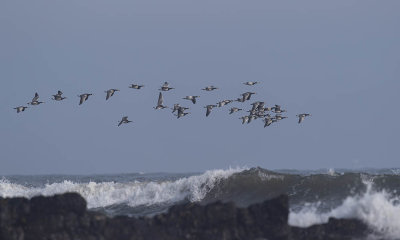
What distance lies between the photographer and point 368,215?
77.4 feet

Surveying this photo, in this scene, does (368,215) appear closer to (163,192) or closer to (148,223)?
(148,223)

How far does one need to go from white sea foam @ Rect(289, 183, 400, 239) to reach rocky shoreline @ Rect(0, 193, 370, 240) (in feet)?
7.01

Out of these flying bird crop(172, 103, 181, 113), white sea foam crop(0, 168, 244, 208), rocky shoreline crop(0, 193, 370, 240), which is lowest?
rocky shoreline crop(0, 193, 370, 240)

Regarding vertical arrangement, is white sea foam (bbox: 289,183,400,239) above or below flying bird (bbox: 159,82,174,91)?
below

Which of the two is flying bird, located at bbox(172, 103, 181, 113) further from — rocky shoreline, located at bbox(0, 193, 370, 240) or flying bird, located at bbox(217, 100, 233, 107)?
rocky shoreline, located at bbox(0, 193, 370, 240)

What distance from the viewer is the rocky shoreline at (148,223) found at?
20031mm

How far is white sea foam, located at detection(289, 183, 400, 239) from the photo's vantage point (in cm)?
2317

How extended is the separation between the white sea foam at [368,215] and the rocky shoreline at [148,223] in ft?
7.01

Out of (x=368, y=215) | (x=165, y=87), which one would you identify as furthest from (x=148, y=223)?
(x=165, y=87)

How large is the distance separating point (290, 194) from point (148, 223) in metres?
11.2

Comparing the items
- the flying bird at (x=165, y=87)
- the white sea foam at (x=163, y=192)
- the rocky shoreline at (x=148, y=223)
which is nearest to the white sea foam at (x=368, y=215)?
the rocky shoreline at (x=148, y=223)

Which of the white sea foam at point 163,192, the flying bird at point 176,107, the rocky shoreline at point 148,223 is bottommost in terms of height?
the rocky shoreline at point 148,223

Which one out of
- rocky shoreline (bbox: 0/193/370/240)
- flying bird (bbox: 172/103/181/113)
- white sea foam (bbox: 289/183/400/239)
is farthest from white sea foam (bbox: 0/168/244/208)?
rocky shoreline (bbox: 0/193/370/240)

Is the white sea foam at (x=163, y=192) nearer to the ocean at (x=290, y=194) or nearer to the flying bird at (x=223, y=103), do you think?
the ocean at (x=290, y=194)
